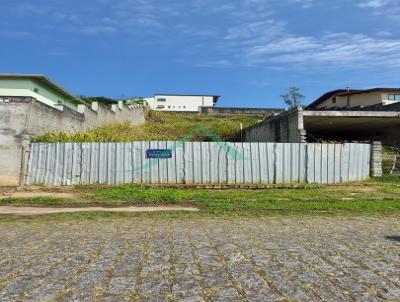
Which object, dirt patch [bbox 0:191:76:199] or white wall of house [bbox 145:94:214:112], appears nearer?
dirt patch [bbox 0:191:76:199]

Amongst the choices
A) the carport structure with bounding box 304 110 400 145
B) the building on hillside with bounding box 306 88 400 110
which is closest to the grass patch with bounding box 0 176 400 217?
the carport structure with bounding box 304 110 400 145

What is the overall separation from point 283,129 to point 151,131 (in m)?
14.6

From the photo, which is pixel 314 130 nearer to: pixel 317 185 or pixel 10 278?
pixel 317 185

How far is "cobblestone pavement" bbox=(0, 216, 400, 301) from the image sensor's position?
373cm

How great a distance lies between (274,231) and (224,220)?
1.68 meters

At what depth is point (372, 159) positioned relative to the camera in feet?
53.7

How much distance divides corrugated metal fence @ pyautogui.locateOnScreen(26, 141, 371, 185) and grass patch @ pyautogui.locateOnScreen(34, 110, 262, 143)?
51.4 inches

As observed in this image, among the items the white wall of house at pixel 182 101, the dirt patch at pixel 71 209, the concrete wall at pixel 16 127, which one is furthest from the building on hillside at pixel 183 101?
the dirt patch at pixel 71 209

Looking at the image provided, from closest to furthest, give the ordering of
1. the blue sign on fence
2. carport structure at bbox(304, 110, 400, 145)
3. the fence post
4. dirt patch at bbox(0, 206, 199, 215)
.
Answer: dirt patch at bbox(0, 206, 199, 215) → the blue sign on fence → the fence post → carport structure at bbox(304, 110, 400, 145)

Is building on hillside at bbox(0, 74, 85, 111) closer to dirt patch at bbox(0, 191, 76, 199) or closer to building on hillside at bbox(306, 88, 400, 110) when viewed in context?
dirt patch at bbox(0, 191, 76, 199)

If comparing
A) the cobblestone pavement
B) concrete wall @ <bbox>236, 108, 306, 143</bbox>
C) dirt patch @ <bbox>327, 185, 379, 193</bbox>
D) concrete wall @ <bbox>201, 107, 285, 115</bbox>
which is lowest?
the cobblestone pavement

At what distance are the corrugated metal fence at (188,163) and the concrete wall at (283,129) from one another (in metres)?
2.19

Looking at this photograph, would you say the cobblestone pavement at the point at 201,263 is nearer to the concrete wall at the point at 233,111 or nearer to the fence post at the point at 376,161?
the fence post at the point at 376,161

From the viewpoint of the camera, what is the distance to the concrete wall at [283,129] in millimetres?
17688
